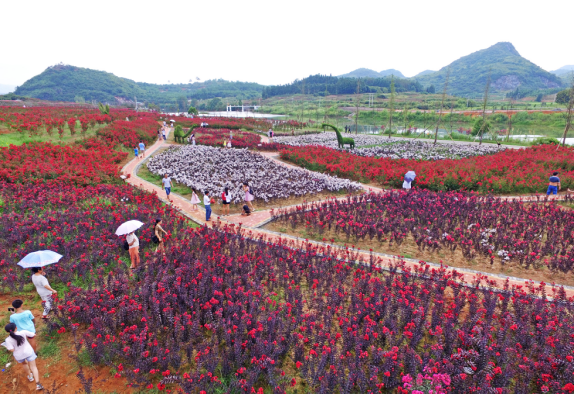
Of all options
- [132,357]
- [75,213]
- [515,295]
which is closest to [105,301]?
[132,357]

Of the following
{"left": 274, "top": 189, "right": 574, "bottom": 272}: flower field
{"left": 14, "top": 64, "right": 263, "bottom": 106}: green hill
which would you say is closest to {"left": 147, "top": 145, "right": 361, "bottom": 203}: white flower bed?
{"left": 274, "top": 189, "right": 574, "bottom": 272}: flower field

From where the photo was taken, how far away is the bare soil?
7020mm

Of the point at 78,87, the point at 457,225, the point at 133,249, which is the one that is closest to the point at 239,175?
the point at 133,249

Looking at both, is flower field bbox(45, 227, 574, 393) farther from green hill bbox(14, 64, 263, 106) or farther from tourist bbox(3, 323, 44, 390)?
green hill bbox(14, 64, 263, 106)

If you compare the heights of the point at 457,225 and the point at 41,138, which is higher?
the point at 41,138

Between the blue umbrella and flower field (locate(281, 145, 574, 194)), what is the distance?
13.5 meters

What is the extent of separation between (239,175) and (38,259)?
10.7m

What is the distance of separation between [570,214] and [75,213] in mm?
15604

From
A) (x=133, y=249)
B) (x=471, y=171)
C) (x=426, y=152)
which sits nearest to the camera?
(x=133, y=249)

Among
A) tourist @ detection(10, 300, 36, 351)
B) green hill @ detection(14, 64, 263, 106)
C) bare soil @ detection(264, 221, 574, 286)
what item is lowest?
bare soil @ detection(264, 221, 574, 286)

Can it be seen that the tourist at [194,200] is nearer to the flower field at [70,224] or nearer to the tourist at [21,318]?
the flower field at [70,224]

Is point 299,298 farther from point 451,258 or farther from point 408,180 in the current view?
point 408,180

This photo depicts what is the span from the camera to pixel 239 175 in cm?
1579

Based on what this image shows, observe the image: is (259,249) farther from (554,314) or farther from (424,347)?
(554,314)
